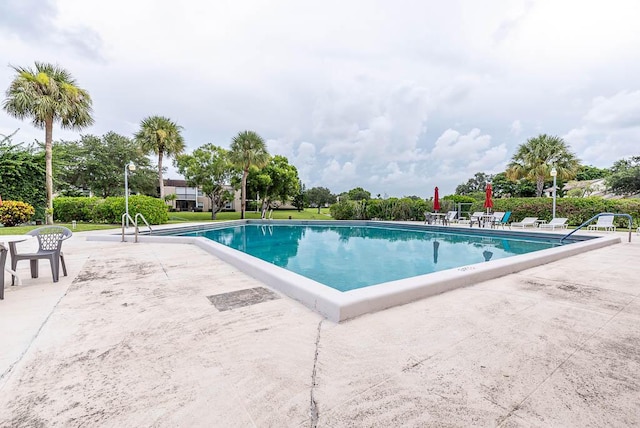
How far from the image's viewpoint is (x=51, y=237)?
4152 millimetres

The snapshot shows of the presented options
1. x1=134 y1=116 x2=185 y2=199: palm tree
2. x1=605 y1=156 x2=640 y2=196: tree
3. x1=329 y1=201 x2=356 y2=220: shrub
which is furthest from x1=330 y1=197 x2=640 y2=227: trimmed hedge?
x1=605 y1=156 x2=640 y2=196: tree

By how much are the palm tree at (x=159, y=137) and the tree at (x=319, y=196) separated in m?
34.1

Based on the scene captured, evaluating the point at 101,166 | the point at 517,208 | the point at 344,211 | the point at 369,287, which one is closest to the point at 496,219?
the point at 517,208

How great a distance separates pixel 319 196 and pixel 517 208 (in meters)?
38.6

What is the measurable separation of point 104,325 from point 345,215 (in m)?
17.9

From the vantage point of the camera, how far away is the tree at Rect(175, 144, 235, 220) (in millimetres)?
23438

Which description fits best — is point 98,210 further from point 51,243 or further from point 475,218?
point 475,218

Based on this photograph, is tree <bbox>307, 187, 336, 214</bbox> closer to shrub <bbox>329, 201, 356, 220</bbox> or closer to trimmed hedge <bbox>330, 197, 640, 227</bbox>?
shrub <bbox>329, 201, 356, 220</bbox>

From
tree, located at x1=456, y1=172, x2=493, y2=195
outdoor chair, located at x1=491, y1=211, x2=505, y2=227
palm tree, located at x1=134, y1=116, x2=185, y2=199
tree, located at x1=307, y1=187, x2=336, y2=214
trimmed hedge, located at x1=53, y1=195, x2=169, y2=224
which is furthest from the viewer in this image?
tree, located at x1=456, y1=172, x2=493, y2=195

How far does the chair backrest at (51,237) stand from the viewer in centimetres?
412

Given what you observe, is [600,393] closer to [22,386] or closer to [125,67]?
[22,386]

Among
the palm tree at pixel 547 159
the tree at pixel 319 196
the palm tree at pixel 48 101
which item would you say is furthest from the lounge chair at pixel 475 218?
the tree at pixel 319 196

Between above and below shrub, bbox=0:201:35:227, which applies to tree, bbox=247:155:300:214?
above

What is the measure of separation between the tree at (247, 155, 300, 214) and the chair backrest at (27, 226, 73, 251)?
19.7m
